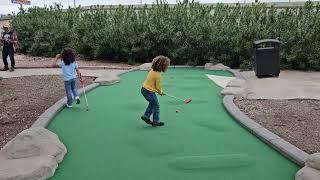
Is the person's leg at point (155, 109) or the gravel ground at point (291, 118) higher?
the person's leg at point (155, 109)

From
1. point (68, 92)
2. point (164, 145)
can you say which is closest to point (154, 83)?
point (164, 145)

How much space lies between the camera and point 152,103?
245 inches

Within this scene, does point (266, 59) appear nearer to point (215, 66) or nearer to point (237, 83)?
point (237, 83)

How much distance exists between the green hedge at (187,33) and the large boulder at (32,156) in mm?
8140

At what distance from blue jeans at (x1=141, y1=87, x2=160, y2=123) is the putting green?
0.18 meters

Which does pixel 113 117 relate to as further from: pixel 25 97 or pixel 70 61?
pixel 25 97

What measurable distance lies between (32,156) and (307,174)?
9.50ft

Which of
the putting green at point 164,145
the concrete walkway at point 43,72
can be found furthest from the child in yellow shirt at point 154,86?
the concrete walkway at point 43,72

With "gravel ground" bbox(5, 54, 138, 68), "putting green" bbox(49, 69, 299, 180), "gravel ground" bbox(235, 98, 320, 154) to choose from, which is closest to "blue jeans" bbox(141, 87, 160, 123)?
"putting green" bbox(49, 69, 299, 180)

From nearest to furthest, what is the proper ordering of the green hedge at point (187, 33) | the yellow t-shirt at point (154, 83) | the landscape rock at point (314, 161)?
1. the landscape rock at point (314, 161)
2. the yellow t-shirt at point (154, 83)
3. the green hedge at point (187, 33)

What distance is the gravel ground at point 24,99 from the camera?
6.49 metres

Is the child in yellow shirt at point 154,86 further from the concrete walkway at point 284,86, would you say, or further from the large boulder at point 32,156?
the concrete walkway at point 284,86

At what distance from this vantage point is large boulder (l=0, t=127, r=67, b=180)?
4.30m

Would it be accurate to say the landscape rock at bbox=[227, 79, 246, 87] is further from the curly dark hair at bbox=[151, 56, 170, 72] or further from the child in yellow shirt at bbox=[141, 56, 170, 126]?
the curly dark hair at bbox=[151, 56, 170, 72]
